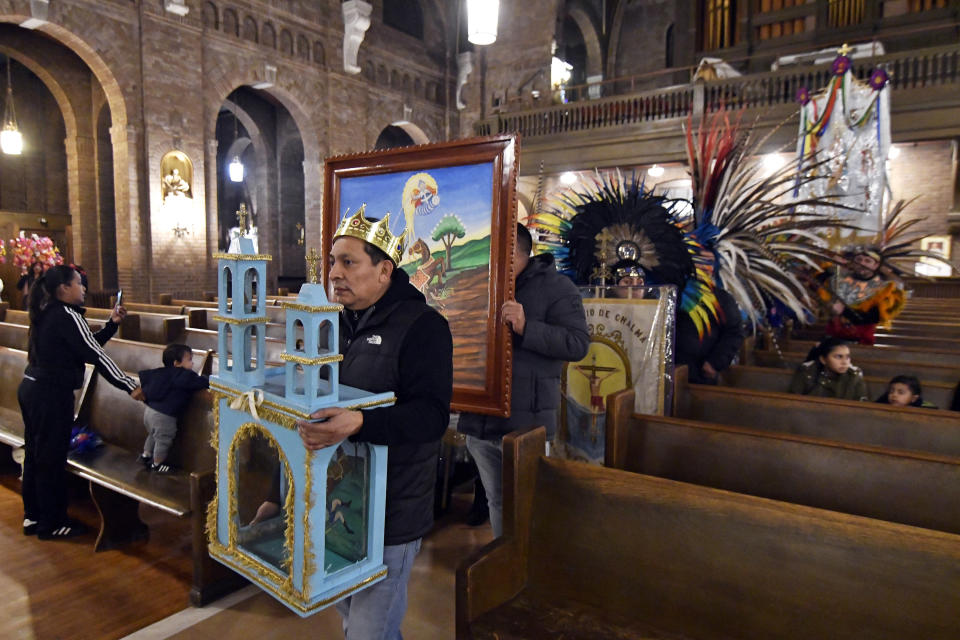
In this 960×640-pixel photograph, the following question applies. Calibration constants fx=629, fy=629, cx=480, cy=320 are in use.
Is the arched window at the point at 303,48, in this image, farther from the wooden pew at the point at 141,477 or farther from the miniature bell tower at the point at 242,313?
the miniature bell tower at the point at 242,313

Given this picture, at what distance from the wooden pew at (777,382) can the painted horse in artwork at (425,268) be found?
81.6 inches

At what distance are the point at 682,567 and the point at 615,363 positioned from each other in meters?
1.52

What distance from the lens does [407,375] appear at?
1.47 m

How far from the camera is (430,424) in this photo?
4.65ft

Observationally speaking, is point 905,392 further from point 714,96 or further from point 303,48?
point 303,48

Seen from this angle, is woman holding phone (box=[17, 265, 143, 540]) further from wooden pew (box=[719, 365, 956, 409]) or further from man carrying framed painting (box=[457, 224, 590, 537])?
wooden pew (box=[719, 365, 956, 409])

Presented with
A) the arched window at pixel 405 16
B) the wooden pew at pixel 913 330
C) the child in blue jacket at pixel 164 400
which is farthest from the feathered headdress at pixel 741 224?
the arched window at pixel 405 16

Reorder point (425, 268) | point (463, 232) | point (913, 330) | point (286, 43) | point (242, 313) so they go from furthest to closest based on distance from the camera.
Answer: point (286, 43) → point (913, 330) → point (425, 268) → point (463, 232) → point (242, 313)

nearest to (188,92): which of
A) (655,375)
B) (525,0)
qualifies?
(525,0)

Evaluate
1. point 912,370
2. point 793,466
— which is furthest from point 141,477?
point 912,370

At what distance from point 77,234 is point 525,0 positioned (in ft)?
34.5

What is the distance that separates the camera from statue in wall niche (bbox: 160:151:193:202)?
35.9 feet

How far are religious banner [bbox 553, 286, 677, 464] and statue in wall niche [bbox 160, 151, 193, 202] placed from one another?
398 inches

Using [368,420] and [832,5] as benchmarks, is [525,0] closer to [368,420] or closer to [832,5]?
[832,5]
